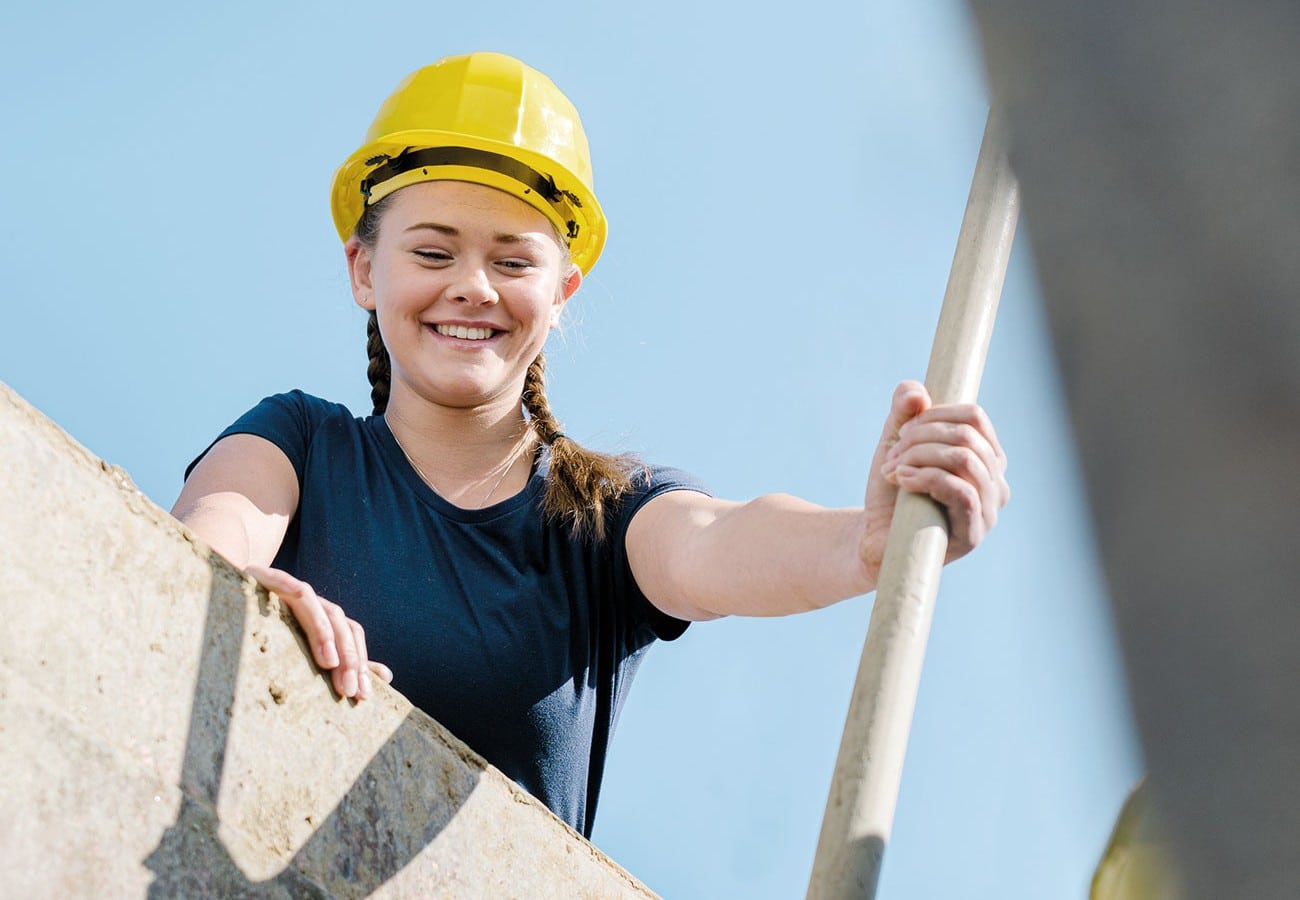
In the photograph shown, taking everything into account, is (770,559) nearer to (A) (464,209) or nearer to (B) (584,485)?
(B) (584,485)

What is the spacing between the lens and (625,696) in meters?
3.79

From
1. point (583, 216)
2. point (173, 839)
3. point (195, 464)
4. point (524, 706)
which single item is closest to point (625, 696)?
point (524, 706)

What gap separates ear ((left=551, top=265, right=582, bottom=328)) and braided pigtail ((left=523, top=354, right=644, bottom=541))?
43 cm

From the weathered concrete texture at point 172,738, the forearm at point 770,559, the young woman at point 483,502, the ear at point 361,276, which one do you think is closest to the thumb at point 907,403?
the forearm at point 770,559

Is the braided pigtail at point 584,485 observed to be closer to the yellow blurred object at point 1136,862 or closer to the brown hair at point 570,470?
the brown hair at point 570,470

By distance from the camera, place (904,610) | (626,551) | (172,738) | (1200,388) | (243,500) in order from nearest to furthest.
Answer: (1200,388)
(904,610)
(172,738)
(243,500)
(626,551)

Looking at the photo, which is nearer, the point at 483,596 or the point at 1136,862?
the point at 1136,862

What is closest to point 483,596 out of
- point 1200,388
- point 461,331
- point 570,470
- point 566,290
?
point 570,470

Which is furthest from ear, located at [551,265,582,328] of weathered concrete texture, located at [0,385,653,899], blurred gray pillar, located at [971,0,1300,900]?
blurred gray pillar, located at [971,0,1300,900]

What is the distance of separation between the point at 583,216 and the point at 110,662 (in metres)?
2.72

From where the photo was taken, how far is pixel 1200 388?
29.6 inches

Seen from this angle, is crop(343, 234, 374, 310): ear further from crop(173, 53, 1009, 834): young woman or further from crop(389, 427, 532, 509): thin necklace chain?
crop(389, 427, 532, 509): thin necklace chain

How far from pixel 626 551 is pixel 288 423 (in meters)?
0.91

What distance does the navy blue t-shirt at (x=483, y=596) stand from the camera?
3377mm
